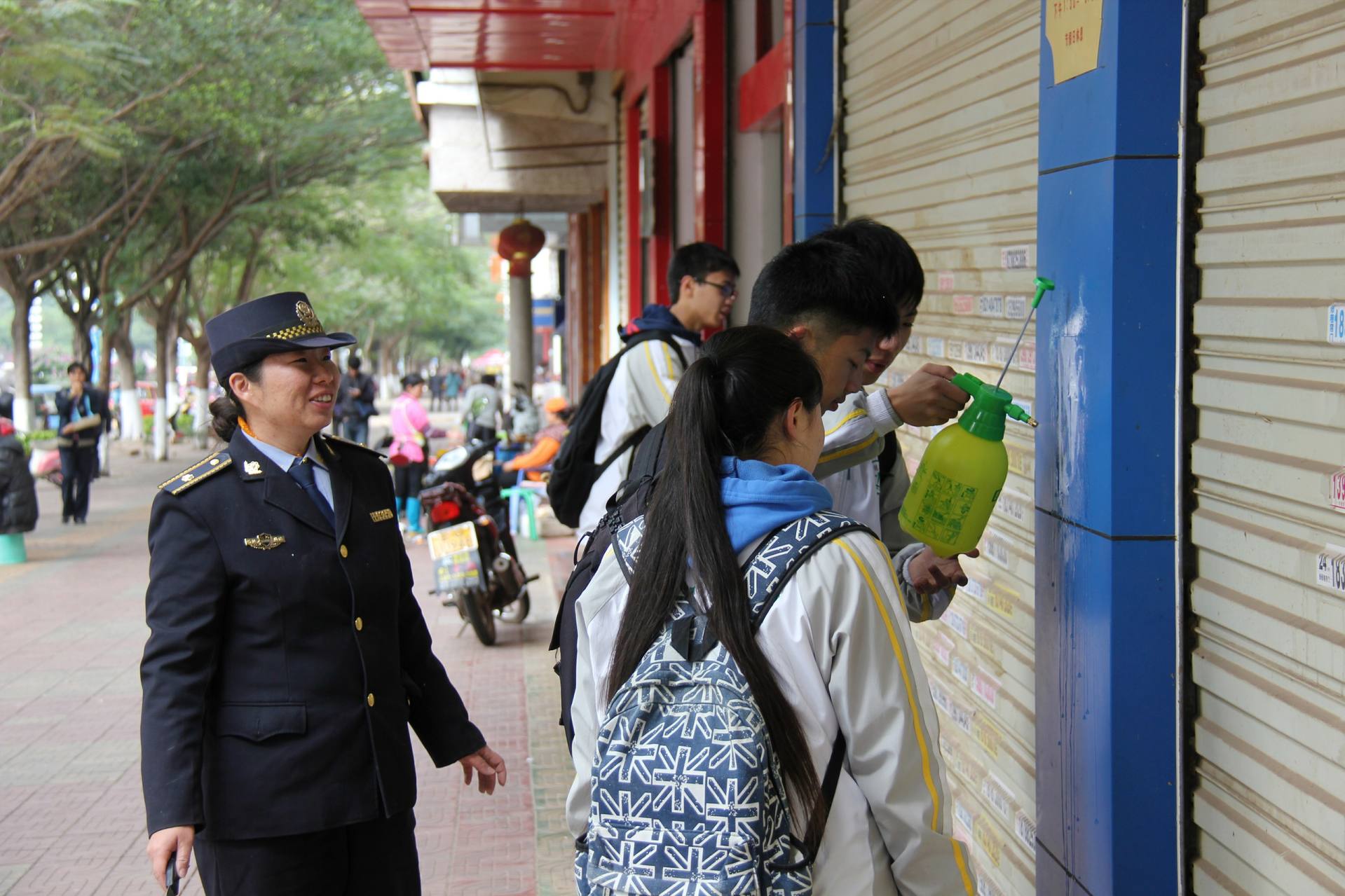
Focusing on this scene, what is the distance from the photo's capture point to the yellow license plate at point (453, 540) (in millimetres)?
8578

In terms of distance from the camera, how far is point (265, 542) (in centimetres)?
286

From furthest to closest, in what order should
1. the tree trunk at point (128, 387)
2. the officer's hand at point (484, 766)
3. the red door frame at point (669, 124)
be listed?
the tree trunk at point (128, 387)
the red door frame at point (669, 124)
the officer's hand at point (484, 766)

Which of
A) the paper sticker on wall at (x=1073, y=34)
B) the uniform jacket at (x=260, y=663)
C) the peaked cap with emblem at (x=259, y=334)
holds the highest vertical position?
the paper sticker on wall at (x=1073, y=34)

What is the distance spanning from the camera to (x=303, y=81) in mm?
22750

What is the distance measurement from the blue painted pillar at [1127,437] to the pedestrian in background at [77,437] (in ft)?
48.6

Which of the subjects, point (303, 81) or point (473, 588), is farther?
point (303, 81)

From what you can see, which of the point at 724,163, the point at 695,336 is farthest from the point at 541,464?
the point at 695,336

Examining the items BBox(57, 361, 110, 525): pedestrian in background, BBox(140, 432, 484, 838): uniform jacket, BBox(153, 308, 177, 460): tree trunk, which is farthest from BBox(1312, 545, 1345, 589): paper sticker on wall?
BBox(153, 308, 177, 460): tree trunk

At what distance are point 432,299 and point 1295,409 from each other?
44.2 metres

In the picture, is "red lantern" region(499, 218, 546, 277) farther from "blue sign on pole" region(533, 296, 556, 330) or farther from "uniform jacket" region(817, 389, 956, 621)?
"blue sign on pole" region(533, 296, 556, 330)

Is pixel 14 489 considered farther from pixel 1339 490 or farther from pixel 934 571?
pixel 1339 490

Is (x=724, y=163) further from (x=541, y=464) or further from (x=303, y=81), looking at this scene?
(x=303, y=81)

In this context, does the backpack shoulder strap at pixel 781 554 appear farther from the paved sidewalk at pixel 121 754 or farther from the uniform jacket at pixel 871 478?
the paved sidewalk at pixel 121 754

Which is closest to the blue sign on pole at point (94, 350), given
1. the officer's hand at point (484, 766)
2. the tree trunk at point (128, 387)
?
the tree trunk at point (128, 387)
